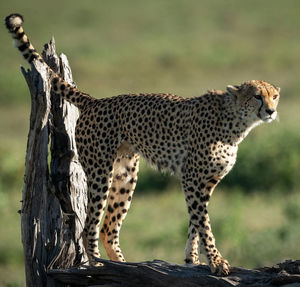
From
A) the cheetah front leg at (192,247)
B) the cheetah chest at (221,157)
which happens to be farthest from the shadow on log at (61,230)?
the cheetah chest at (221,157)

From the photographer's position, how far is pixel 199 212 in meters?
6.31

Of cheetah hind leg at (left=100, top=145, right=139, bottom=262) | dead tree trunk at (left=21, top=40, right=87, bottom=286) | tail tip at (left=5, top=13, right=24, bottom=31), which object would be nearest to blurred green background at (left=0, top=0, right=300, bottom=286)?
cheetah hind leg at (left=100, top=145, right=139, bottom=262)

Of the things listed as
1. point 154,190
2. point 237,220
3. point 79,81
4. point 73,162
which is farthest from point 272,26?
point 73,162

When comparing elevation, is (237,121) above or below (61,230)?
above

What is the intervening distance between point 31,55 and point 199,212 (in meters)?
1.66

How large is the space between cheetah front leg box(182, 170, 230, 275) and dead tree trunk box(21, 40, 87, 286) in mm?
824

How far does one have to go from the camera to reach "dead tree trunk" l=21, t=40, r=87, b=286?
19.1 feet

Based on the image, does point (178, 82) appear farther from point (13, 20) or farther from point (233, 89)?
point (13, 20)

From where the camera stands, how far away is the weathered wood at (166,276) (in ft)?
18.0

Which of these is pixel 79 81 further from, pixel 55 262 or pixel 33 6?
pixel 55 262

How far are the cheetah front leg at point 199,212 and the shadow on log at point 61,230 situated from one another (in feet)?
1.11

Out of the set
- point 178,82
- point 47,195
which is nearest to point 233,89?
point 47,195

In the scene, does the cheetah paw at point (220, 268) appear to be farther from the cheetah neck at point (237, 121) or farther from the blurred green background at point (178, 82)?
the blurred green background at point (178, 82)

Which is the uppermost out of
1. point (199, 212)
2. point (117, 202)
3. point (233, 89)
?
point (233, 89)
